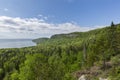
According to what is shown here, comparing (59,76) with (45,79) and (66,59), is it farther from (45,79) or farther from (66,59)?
(66,59)

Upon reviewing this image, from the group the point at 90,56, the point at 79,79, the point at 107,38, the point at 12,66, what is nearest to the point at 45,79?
the point at 79,79

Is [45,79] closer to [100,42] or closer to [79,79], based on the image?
[79,79]

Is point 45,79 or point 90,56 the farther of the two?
point 90,56

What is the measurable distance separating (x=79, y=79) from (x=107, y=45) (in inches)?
685

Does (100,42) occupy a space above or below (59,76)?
above

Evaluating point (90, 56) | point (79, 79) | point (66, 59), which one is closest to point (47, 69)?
point (79, 79)

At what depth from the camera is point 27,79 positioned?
140 feet

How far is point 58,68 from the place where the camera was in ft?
96.1

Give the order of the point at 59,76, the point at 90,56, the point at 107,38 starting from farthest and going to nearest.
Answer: the point at 90,56 < the point at 107,38 < the point at 59,76

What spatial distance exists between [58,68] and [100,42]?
27.2m

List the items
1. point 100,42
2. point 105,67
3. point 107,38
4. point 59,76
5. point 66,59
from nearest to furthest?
point 59,76
point 105,67
point 100,42
point 107,38
point 66,59

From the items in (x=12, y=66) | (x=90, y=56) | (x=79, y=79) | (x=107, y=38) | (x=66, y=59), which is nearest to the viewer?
(x=79, y=79)

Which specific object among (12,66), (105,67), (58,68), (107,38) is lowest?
(12,66)

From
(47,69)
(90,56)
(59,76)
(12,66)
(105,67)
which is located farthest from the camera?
(12,66)
